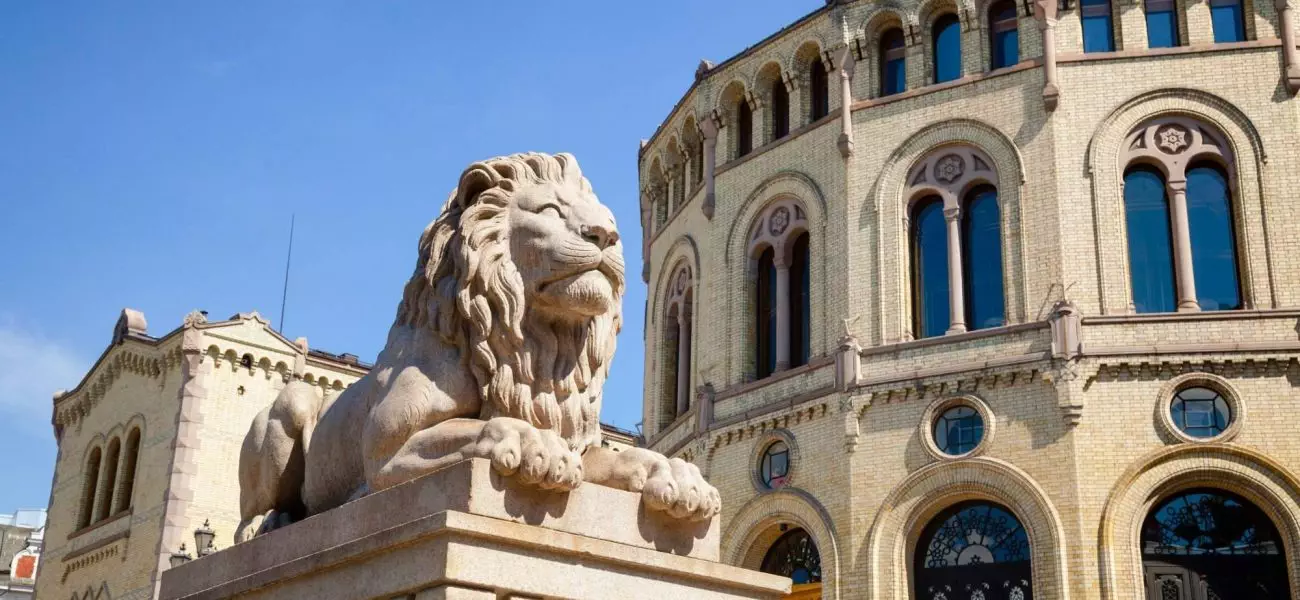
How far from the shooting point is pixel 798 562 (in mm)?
26250

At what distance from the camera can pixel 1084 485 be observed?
75.1 feet

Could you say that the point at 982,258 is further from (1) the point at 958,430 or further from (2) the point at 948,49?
(2) the point at 948,49

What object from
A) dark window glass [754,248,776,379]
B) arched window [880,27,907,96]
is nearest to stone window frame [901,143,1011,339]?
arched window [880,27,907,96]

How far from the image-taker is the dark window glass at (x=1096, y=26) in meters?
25.9

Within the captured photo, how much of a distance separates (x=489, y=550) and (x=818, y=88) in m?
24.9

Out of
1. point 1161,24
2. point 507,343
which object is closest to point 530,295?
point 507,343

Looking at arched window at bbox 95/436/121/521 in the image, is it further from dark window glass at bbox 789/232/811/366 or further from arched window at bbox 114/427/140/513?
dark window glass at bbox 789/232/811/366

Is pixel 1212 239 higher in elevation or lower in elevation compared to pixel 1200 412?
higher

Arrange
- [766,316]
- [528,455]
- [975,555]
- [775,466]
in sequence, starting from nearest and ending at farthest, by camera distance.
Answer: [528,455], [975,555], [775,466], [766,316]

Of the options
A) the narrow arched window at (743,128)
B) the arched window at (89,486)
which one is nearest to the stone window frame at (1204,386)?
the narrow arched window at (743,128)

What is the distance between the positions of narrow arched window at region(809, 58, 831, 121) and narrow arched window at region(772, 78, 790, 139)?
682 millimetres

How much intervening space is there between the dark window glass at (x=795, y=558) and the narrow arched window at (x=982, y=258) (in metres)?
5.01

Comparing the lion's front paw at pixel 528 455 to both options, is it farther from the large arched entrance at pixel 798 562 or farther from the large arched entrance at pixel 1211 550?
the large arched entrance at pixel 798 562

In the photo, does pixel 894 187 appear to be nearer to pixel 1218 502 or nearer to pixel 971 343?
pixel 971 343
